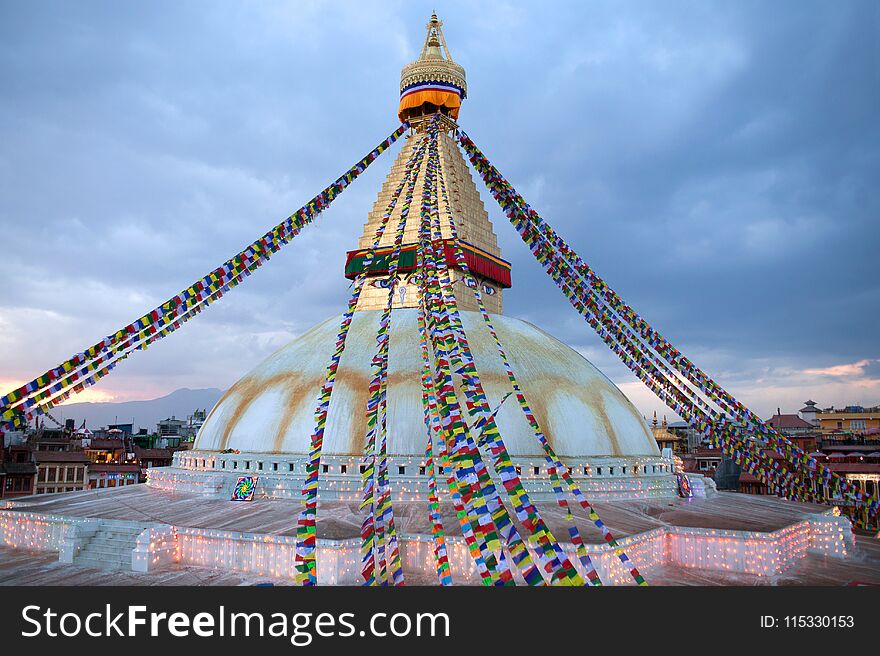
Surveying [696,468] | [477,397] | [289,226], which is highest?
[289,226]

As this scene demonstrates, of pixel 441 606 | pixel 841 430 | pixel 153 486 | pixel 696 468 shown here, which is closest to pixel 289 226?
pixel 153 486

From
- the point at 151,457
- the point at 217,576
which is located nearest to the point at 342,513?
the point at 217,576

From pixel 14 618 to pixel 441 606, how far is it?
360 cm

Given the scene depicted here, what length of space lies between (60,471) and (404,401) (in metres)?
21.9

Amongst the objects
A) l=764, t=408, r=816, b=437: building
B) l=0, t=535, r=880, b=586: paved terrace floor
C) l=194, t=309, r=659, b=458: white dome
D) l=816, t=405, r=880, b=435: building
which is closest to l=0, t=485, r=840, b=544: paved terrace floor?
l=0, t=535, r=880, b=586: paved terrace floor

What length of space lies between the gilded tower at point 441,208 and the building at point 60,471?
59.8 feet

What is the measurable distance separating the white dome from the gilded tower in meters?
1.51

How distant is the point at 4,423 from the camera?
31.7 ft

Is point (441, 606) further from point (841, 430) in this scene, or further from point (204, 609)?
point (841, 430)

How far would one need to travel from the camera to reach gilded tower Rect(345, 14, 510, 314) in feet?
56.2

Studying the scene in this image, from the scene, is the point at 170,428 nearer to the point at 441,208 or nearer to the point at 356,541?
the point at 441,208

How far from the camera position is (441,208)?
56.2 feet

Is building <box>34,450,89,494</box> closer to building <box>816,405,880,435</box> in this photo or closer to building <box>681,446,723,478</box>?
building <box>681,446,723,478</box>

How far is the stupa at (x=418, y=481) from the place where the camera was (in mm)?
8992
